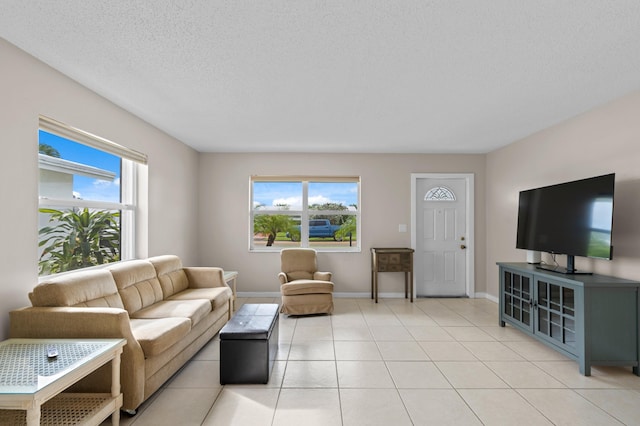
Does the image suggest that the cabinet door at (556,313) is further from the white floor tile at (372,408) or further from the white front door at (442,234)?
the white front door at (442,234)

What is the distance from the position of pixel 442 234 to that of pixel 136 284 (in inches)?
180

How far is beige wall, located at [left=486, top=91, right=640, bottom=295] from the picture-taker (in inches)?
118

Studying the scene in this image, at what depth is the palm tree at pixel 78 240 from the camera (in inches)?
110

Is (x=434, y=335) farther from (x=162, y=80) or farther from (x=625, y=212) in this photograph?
(x=162, y=80)

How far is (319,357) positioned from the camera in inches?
125

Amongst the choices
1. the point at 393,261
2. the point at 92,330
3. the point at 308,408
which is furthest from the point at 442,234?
the point at 92,330

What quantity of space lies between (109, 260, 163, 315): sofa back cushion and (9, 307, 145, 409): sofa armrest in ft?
2.51

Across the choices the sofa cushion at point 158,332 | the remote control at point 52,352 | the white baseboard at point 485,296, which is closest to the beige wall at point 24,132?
the remote control at point 52,352

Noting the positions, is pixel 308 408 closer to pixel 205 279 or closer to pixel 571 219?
pixel 205 279

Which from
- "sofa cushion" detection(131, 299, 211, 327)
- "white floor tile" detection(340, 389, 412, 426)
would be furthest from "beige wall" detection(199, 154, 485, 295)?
"white floor tile" detection(340, 389, 412, 426)

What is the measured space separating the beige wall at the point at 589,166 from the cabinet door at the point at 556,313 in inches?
21.6

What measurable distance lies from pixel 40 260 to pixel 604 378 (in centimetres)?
471

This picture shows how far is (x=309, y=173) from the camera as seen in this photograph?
564cm

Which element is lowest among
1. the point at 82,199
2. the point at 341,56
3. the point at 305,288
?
the point at 305,288
